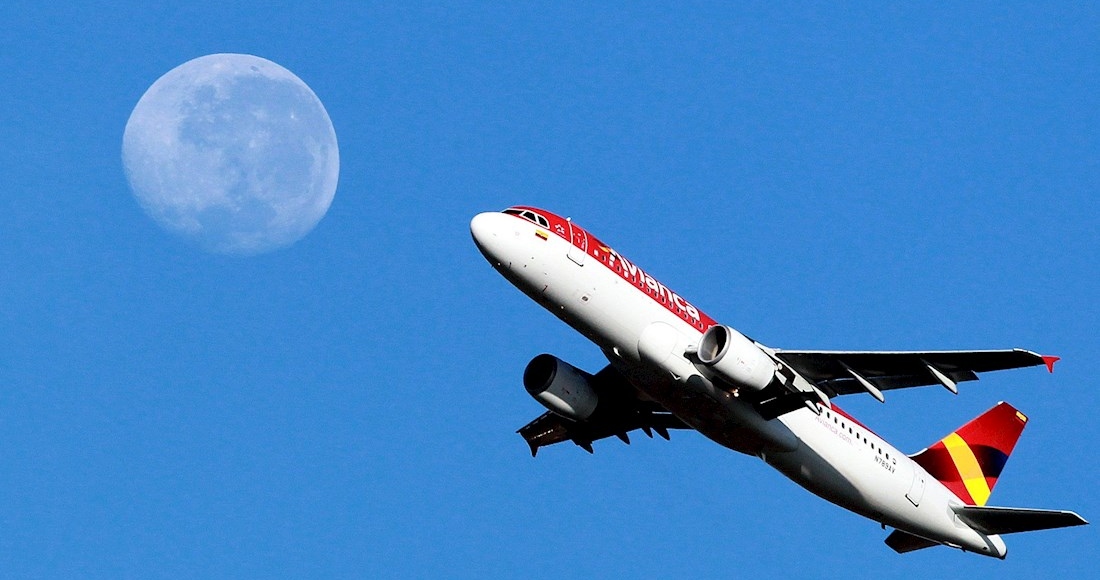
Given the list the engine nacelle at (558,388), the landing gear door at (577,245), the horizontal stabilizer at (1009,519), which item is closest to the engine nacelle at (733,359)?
the landing gear door at (577,245)

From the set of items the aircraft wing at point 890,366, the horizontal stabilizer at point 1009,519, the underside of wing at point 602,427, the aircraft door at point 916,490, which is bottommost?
the horizontal stabilizer at point 1009,519

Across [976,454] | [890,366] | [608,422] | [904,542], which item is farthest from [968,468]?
[608,422]

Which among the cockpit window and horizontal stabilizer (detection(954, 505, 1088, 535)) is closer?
the cockpit window

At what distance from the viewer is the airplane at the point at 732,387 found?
44.3 m

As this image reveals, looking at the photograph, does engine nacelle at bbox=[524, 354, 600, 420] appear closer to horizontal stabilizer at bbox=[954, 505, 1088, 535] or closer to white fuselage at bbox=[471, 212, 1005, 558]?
white fuselage at bbox=[471, 212, 1005, 558]

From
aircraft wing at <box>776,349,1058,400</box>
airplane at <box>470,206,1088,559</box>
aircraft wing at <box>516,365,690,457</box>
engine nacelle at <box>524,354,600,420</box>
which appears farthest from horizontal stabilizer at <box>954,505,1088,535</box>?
engine nacelle at <box>524,354,600,420</box>

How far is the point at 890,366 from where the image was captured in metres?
47.0

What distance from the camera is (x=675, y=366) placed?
44.8m

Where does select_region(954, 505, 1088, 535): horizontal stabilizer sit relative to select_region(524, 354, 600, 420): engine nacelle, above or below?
below

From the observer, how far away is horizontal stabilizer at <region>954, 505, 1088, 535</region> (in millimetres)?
50250

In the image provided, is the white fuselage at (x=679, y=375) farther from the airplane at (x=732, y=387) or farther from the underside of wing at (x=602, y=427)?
the underside of wing at (x=602, y=427)

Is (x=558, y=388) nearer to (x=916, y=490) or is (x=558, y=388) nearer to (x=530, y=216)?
(x=530, y=216)

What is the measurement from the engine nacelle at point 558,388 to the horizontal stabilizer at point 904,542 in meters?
12.1

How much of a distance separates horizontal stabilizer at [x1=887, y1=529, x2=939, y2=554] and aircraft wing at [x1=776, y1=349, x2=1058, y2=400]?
358 inches
